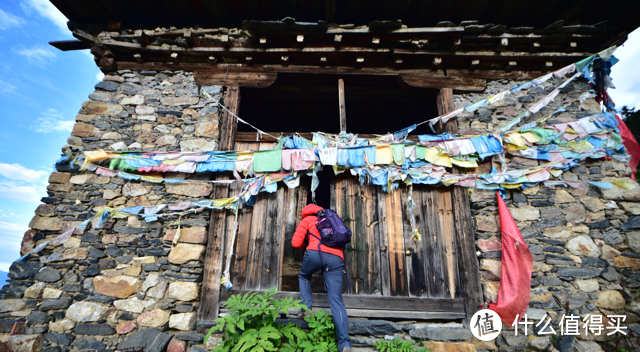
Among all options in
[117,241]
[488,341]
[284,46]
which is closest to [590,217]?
[488,341]

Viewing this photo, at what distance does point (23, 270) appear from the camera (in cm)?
348

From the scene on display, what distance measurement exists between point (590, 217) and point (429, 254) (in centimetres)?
241

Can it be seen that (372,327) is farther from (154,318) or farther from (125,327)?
(125,327)

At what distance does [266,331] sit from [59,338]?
274 cm

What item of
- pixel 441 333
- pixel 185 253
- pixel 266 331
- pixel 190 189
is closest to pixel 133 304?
pixel 185 253

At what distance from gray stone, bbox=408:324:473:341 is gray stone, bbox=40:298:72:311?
4.47 m

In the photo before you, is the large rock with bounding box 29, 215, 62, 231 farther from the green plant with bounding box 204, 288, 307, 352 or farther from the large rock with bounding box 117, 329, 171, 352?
the green plant with bounding box 204, 288, 307, 352

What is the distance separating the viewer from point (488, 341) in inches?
134

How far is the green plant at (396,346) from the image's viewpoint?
3.18 m

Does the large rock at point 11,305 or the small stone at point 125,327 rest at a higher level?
the large rock at point 11,305

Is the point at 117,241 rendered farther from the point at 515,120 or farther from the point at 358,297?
the point at 515,120

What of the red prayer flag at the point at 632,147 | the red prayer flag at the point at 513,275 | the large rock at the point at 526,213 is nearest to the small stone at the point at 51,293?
the red prayer flag at the point at 513,275

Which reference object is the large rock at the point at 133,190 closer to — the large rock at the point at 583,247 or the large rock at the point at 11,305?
the large rock at the point at 11,305

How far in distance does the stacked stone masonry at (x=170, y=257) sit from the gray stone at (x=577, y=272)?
0.01 metres
